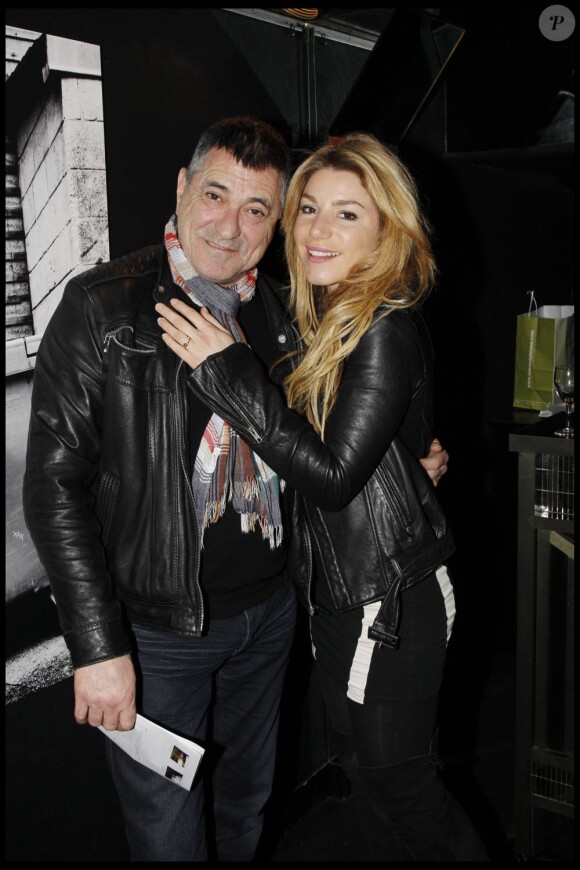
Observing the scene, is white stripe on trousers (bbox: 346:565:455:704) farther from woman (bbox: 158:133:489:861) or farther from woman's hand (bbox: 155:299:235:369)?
woman's hand (bbox: 155:299:235:369)

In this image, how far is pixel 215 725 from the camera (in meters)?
1.98

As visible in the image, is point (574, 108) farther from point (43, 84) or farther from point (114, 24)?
point (43, 84)

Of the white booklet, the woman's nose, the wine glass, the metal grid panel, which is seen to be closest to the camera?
the white booklet

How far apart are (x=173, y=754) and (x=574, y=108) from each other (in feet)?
10.8

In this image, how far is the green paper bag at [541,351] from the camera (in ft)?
11.3

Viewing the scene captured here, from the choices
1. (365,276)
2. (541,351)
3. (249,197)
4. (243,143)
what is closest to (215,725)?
(365,276)

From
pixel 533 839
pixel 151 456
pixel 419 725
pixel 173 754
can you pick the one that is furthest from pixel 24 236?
pixel 533 839

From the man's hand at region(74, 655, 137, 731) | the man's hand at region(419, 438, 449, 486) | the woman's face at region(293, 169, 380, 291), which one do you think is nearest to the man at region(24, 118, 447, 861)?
the man's hand at region(74, 655, 137, 731)

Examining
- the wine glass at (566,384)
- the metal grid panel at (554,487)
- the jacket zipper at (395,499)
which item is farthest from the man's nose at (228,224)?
the wine glass at (566,384)

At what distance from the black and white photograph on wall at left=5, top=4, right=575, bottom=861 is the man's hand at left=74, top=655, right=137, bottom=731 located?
14 centimetres

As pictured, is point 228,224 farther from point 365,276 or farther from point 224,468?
point 224,468

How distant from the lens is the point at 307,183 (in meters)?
1.75

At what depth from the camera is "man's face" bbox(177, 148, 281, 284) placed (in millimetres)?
A: 1666

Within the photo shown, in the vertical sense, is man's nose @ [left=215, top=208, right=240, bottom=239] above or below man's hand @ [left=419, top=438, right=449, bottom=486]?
above
